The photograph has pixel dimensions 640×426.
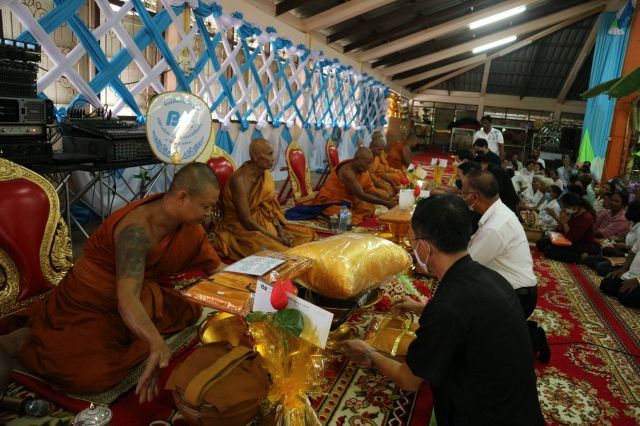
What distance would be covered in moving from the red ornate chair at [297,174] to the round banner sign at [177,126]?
1.90 m

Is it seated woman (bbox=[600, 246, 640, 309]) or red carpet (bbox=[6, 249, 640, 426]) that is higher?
seated woman (bbox=[600, 246, 640, 309])

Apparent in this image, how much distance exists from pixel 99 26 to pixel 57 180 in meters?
1.66

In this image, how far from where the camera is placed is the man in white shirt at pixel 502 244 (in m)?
2.26

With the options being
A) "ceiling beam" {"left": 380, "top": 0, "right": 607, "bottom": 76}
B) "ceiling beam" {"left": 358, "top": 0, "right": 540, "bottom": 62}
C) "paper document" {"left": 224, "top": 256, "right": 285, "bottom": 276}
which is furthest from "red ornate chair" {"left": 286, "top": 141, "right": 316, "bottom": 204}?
"ceiling beam" {"left": 380, "top": 0, "right": 607, "bottom": 76}

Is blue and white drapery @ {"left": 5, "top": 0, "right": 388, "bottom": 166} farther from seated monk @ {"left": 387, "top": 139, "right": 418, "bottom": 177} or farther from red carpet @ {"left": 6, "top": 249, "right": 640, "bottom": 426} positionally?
red carpet @ {"left": 6, "top": 249, "right": 640, "bottom": 426}

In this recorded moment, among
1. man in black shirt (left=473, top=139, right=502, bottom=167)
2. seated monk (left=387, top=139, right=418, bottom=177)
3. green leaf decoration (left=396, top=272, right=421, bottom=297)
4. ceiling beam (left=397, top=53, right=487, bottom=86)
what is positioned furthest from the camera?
ceiling beam (left=397, top=53, right=487, bottom=86)

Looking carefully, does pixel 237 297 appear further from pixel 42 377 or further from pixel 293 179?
pixel 293 179

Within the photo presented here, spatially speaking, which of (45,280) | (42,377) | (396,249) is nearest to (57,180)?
(45,280)

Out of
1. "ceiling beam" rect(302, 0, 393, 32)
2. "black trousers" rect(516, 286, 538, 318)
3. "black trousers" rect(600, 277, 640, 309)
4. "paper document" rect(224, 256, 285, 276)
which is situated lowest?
"black trousers" rect(600, 277, 640, 309)

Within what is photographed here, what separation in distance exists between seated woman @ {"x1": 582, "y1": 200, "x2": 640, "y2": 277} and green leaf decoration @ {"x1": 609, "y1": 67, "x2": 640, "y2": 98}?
1.03 metres

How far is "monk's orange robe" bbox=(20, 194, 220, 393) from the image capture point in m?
1.79

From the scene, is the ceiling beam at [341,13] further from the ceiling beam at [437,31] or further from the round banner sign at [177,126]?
the round banner sign at [177,126]

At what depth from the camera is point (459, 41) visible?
13328mm

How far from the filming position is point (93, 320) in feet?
6.30
